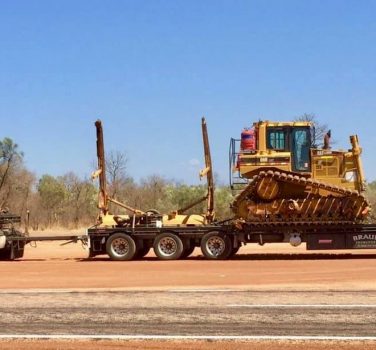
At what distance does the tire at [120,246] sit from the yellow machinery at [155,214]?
23.3 inches

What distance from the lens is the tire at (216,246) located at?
2438 cm

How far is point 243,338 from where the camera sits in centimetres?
936

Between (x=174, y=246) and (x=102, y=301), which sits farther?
(x=174, y=246)

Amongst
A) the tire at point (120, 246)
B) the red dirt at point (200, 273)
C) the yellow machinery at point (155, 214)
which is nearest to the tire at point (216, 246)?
the red dirt at point (200, 273)

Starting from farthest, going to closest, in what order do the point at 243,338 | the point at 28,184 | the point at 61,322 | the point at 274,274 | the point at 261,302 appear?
1. the point at 28,184
2. the point at 274,274
3. the point at 261,302
4. the point at 61,322
5. the point at 243,338

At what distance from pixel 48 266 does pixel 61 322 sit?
13.3 meters

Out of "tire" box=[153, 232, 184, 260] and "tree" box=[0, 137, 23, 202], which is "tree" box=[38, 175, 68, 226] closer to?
"tree" box=[0, 137, 23, 202]

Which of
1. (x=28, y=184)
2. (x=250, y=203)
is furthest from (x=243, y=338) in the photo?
(x=28, y=184)

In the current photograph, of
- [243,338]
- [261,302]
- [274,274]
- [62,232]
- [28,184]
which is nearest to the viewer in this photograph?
[243,338]

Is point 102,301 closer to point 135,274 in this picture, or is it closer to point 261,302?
point 261,302

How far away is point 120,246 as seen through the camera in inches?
993

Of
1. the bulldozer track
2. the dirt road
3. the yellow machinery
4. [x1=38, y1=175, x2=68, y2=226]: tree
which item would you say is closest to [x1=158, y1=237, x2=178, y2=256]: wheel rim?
the yellow machinery

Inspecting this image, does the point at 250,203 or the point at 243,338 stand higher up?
the point at 250,203

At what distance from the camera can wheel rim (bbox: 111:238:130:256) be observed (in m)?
25.2
